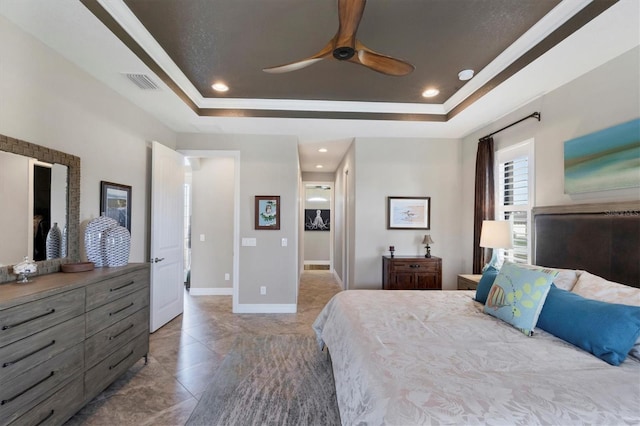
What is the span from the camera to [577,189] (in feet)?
7.34

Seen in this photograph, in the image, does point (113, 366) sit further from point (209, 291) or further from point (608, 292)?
point (608, 292)

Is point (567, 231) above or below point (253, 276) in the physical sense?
above

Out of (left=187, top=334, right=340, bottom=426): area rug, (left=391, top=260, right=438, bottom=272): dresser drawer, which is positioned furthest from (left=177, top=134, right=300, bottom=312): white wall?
(left=391, top=260, right=438, bottom=272): dresser drawer

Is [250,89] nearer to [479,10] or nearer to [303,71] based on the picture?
[303,71]

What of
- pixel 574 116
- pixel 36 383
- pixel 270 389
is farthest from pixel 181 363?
pixel 574 116

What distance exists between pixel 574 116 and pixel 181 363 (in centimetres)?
417

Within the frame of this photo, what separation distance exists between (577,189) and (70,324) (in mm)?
3807

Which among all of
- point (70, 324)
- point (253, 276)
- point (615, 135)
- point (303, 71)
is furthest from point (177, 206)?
point (615, 135)

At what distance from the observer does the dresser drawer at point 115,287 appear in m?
1.87

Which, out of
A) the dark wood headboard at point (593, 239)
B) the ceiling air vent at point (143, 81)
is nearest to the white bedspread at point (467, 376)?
the dark wood headboard at point (593, 239)

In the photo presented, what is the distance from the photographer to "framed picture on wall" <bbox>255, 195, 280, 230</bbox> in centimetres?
404

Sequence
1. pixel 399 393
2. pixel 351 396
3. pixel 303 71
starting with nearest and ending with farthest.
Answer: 1. pixel 399 393
2. pixel 351 396
3. pixel 303 71

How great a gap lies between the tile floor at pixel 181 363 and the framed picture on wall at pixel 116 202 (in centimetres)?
142

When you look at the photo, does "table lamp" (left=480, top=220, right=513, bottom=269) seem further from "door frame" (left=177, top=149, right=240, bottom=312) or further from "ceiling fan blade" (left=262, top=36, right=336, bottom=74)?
"door frame" (left=177, top=149, right=240, bottom=312)
